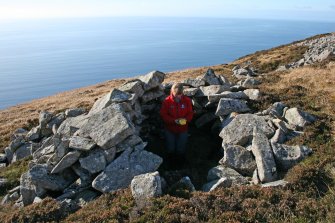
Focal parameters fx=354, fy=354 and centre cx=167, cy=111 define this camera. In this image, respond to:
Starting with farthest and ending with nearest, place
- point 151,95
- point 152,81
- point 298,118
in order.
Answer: point 151,95 < point 152,81 < point 298,118

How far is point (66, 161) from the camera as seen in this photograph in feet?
45.0

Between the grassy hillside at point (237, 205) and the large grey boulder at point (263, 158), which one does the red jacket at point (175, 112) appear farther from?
the grassy hillside at point (237, 205)

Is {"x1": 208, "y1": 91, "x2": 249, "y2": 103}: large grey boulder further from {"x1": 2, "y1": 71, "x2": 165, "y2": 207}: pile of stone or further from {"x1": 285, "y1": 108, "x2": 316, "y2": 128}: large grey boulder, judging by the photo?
{"x1": 2, "y1": 71, "x2": 165, "y2": 207}: pile of stone

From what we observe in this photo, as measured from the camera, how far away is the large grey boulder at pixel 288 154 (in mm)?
12781

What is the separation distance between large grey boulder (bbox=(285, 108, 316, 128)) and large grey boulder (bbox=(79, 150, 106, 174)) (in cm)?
831

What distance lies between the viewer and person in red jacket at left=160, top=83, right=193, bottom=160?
51.8 ft

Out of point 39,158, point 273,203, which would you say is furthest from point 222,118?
point 39,158

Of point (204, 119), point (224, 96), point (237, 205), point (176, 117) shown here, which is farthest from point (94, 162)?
point (224, 96)

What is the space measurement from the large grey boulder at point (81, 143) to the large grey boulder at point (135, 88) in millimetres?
4286

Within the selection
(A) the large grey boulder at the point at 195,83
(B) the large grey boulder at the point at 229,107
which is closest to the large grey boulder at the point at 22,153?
(A) the large grey boulder at the point at 195,83

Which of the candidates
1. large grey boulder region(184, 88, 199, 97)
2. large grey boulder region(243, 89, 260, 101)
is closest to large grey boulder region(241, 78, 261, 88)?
large grey boulder region(243, 89, 260, 101)

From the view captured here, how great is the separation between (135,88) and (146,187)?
7.43 meters

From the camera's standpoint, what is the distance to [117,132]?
1382 centimetres

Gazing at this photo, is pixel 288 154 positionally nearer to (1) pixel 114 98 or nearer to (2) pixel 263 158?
(2) pixel 263 158
